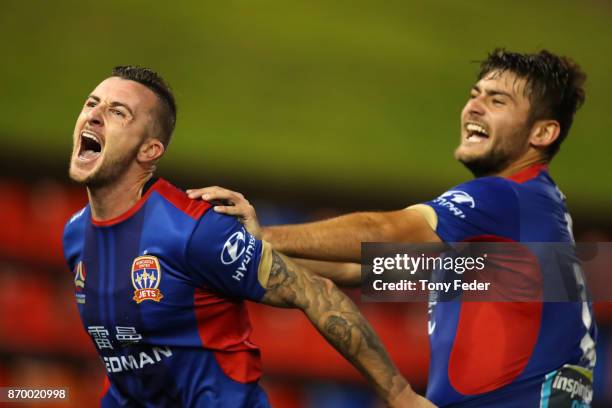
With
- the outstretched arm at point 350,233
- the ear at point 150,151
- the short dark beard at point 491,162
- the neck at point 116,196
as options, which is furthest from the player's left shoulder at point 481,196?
the neck at point 116,196

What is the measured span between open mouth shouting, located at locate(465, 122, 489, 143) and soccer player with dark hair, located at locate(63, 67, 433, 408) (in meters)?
1.54

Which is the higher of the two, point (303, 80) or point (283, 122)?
point (303, 80)

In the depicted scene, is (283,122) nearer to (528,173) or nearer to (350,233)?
(528,173)

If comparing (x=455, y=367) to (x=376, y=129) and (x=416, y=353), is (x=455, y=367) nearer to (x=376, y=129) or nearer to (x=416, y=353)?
(x=416, y=353)

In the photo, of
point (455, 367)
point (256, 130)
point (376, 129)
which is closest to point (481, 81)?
point (455, 367)

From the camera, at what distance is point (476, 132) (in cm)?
548

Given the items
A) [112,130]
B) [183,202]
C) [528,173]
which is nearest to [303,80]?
[528,173]

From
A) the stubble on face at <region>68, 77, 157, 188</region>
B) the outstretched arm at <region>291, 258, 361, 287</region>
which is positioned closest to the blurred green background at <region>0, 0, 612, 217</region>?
the outstretched arm at <region>291, 258, 361, 287</region>

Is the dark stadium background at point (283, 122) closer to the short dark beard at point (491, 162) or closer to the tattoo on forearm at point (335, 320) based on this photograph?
the short dark beard at point (491, 162)

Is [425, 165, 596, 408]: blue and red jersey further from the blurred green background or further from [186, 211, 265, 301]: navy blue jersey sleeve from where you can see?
the blurred green background

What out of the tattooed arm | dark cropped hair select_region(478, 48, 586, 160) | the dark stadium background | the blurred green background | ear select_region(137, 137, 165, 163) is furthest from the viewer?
the blurred green background

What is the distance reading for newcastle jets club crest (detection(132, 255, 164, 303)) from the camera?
421 cm

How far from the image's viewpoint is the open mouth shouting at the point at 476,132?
5426 millimetres

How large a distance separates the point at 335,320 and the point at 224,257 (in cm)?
58
